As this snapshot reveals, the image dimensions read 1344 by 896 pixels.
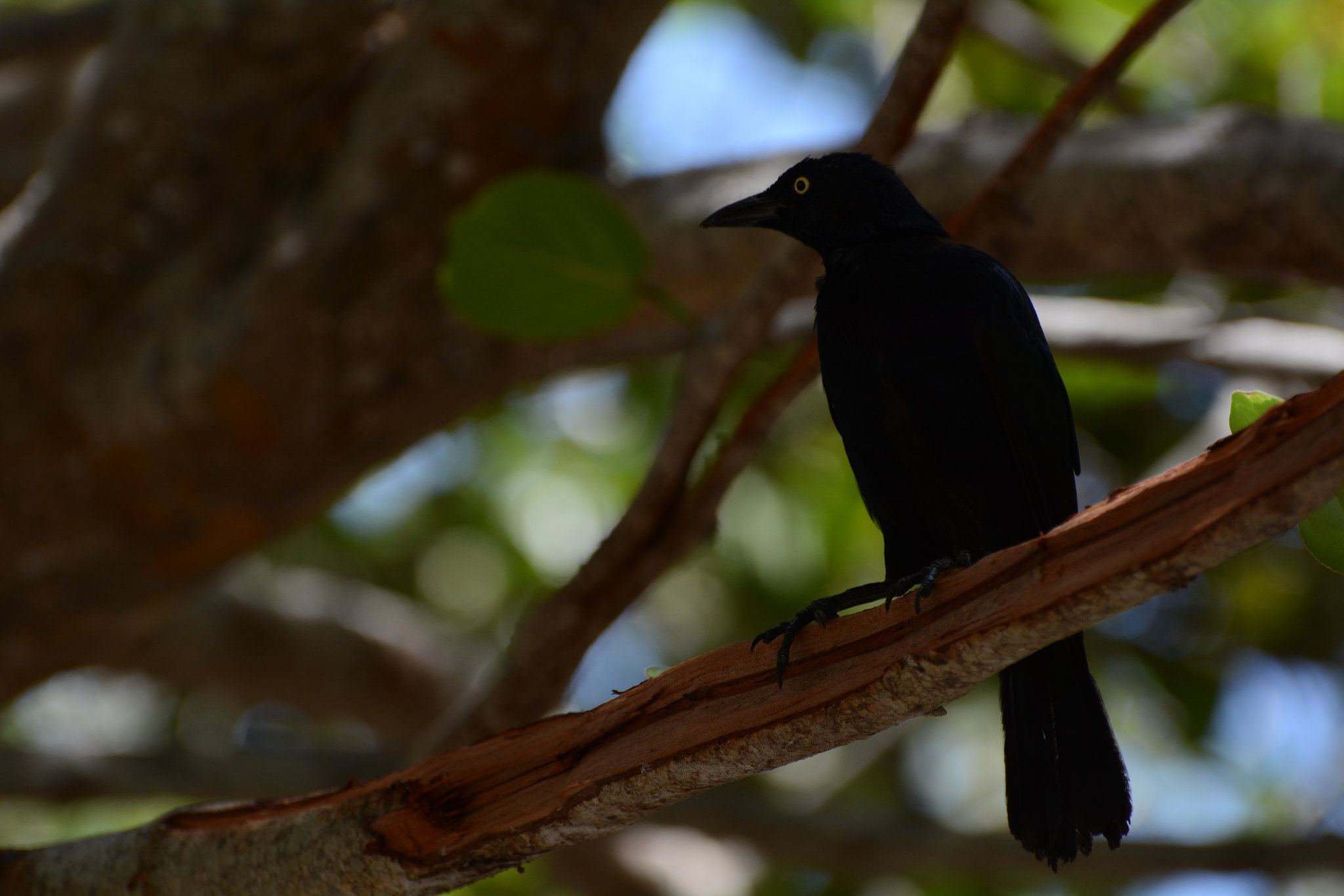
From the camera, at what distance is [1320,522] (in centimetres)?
159

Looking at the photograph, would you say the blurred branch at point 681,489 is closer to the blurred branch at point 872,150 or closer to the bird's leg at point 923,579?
the blurred branch at point 872,150

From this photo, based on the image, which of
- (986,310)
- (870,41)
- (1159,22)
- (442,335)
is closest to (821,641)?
(986,310)

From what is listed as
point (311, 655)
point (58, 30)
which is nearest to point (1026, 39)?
point (58, 30)

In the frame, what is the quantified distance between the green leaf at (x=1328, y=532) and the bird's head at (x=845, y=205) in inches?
50.5

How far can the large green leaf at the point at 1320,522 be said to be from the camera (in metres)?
1.59

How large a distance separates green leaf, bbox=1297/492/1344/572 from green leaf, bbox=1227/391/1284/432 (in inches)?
6.2

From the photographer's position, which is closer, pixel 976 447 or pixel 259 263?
pixel 976 447

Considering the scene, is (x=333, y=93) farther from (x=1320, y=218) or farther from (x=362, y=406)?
(x=1320, y=218)

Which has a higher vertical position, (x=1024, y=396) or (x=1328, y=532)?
(x=1024, y=396)

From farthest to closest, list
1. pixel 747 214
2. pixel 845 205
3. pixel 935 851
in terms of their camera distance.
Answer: pixel 935 851 → pixel 747 214 → pixel 845 205

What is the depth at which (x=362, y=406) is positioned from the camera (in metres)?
3.73

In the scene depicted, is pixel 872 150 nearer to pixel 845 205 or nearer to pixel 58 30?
pixel 845 205

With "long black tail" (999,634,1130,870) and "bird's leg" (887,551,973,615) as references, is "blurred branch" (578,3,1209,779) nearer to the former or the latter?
"bird's leg" (887,551,973,615)

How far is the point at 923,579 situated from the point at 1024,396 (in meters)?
0.65
